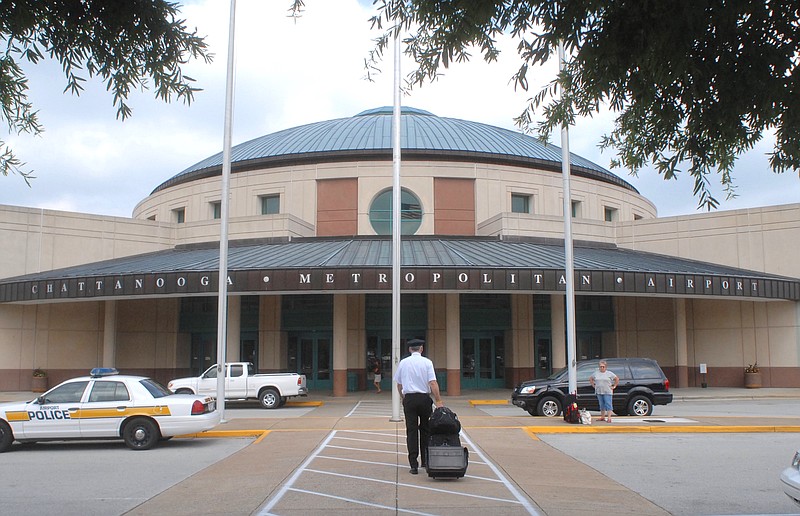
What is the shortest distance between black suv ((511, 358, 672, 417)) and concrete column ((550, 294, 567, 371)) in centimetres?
927

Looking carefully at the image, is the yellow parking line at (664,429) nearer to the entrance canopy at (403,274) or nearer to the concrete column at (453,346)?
the entrance canopy at (403,274)

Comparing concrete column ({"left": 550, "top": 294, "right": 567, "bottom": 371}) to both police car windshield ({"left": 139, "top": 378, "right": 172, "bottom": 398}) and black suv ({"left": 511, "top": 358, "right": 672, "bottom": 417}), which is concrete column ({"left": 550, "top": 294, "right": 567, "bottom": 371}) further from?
police car windshield ({"left": 139, "top": 378, "right": 172, "bottom": 398})

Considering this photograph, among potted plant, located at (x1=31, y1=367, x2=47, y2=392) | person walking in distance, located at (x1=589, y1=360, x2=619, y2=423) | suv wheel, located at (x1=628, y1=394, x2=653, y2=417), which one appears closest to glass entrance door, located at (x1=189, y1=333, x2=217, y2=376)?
potted plant, located at (x1=31, y1=367, x2=47, y2=392)

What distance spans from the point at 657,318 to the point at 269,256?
18.8m

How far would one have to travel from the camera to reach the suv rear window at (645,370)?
21375mm

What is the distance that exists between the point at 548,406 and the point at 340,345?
35.8 ft

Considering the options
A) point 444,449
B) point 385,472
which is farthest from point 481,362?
point 444,449

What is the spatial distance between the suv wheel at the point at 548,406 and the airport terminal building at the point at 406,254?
9007 millimetres

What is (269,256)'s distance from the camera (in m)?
29.6

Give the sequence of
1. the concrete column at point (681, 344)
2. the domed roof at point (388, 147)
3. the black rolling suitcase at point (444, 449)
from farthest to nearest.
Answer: the domed roof at point (388, 147) < the concrete column at point (681, 344) < the black rolling suitcase at point (444, 449)

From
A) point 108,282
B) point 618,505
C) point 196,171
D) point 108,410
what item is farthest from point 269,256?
point 618,505

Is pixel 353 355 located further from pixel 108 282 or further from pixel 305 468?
pixel 305 468

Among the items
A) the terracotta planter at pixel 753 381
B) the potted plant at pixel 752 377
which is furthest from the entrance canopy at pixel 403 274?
the terracotta planter at pixel 753 381

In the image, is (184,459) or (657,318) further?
(657,318)
